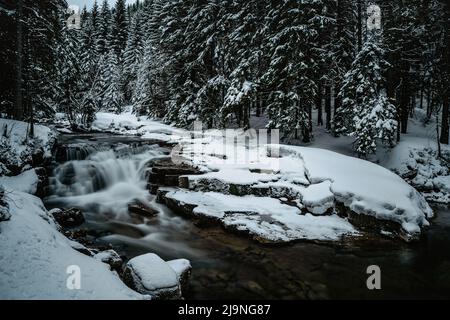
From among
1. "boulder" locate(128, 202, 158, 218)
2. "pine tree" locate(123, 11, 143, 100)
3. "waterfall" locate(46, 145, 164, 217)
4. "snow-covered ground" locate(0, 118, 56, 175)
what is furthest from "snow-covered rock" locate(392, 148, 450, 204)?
"pine tree" locate(123, 11, 143, 100)

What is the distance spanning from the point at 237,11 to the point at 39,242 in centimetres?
2091

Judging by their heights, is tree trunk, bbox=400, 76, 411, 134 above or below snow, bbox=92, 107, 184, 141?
above

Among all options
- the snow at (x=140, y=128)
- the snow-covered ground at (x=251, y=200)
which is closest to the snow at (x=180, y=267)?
the snow-covered ground at (x=251, y=200)

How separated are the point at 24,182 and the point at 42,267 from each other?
7.75m

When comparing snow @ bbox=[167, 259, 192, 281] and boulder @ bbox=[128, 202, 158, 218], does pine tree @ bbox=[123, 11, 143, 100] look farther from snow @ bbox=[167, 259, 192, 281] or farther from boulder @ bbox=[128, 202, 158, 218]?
snow @ bbox=[167, 259, 192, 281]

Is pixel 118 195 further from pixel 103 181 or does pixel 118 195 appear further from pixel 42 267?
pixel 42 267

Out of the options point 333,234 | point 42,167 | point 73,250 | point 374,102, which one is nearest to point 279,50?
point 374,102

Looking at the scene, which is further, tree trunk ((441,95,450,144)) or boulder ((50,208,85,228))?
tree trunk ((441,95,450,144))

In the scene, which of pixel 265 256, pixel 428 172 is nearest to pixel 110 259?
pixel 265 256

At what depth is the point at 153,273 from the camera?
19.8 feet

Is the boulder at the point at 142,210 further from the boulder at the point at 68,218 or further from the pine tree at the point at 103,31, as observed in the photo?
the pine tree at the point at 103,31

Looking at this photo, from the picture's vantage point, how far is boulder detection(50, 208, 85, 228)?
33.6 ft

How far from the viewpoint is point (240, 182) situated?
12.0 m

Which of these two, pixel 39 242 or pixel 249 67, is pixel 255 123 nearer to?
pixel 249 67
